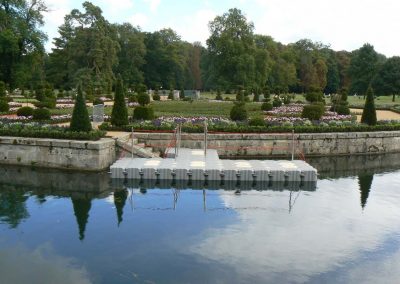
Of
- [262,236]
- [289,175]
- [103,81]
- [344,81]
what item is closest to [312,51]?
[344,81]

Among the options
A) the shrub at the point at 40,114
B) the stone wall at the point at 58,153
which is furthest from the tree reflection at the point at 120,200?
the shrub at the point at 40,114

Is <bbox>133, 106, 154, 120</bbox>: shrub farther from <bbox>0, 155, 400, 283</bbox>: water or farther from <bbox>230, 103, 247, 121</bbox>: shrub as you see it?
<bbox>0, 155, 400, 283</bbox>: water

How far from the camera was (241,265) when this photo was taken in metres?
8.87

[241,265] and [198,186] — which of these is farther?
[198,186]

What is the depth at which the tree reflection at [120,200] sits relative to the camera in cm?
1208

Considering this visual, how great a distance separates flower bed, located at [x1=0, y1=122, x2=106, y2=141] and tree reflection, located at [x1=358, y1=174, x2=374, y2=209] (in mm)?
9986

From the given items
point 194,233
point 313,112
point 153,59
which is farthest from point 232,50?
point 194,233

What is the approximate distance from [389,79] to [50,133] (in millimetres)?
50468

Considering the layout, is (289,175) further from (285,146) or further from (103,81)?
(103,81)

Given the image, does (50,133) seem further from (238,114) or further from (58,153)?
(238,114)

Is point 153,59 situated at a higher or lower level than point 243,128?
higher

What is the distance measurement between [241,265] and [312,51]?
246ft

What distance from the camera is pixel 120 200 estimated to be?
13352 mm

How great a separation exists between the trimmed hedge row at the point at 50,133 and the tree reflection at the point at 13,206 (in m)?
3.37
